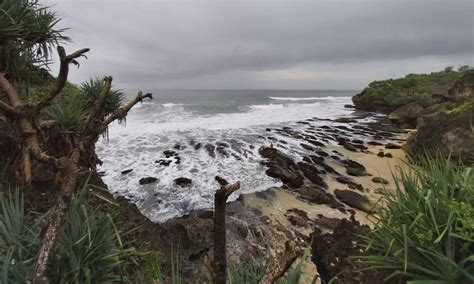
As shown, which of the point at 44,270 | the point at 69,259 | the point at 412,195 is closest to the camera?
the point at 44,270

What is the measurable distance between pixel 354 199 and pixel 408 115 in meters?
20.3

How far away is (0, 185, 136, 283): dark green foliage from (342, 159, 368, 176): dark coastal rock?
437 inches

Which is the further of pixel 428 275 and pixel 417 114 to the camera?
pixel 417 114

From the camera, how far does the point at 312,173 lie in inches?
462

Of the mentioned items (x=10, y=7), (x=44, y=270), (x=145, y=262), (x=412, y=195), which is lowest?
(x=145, y=262)

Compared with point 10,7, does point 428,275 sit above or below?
below

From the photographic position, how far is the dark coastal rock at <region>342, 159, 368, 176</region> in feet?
39.0

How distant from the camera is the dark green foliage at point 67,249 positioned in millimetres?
2396

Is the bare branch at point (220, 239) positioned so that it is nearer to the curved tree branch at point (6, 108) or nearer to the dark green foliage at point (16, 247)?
the dark green foliage at point (16, 247)

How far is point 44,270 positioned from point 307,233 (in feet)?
21.1

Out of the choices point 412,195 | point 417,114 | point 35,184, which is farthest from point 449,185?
point 417,114

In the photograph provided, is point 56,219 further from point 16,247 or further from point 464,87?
point 464,87

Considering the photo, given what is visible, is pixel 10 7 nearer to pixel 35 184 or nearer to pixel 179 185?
pixel 35 184

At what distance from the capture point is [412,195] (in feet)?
8.93
